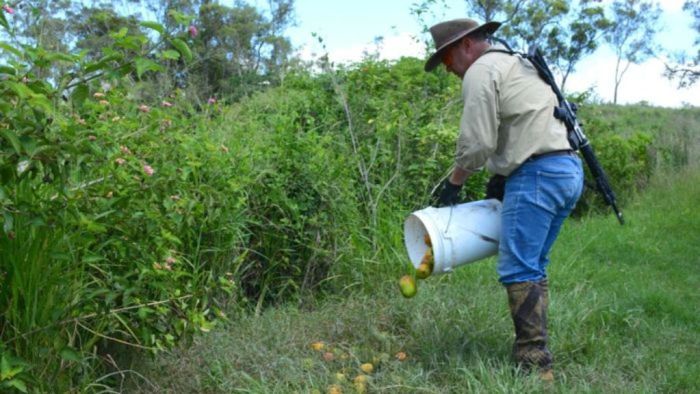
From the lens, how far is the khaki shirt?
4195 mm

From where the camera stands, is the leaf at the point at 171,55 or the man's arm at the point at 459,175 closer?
the leaf at the point at 171,55

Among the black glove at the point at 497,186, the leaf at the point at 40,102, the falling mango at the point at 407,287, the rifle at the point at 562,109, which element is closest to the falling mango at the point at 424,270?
the falling mango at the point at 407,287

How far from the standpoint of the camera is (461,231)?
4.45 meters

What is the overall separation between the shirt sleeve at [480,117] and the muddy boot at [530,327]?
717 millimetres

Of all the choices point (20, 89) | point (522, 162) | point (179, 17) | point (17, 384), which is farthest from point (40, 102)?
point (522, 162)

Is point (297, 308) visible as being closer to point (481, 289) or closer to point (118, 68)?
point (481, 289)

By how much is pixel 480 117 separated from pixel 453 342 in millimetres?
1387

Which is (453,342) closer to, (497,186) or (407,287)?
(407,287)

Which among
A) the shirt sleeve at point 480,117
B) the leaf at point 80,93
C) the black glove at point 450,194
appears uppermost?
the leaf at point 80,93

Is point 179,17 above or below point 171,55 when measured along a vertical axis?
above

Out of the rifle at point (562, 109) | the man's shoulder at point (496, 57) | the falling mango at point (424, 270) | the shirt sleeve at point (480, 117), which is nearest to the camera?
the shirt sleeve at point (480, 117)

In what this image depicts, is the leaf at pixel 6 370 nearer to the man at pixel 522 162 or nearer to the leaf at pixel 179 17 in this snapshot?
the leaf at pixel 179 17

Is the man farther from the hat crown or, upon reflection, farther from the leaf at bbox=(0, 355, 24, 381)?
the leaf at bbox=(0, 355, 24, 381)

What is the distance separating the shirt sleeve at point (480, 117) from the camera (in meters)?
4.18
